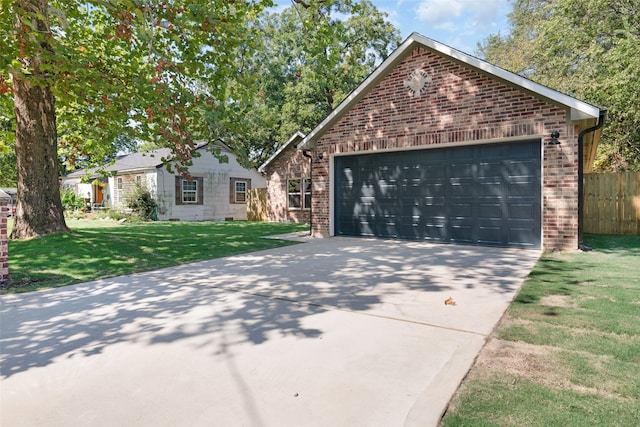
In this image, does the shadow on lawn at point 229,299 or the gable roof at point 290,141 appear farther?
the gable roof at point 290,141

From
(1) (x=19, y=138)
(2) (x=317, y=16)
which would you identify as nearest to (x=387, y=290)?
(2) (x=317, y=16)

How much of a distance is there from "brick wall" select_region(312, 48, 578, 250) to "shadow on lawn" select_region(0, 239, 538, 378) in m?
1.67

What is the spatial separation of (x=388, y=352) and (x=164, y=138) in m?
7.96

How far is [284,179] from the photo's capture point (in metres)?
20.7

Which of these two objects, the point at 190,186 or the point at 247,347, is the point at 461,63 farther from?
the point at 190,186

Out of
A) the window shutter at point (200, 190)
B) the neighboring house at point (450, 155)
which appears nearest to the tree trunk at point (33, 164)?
the neighboring house at point (450, 155)

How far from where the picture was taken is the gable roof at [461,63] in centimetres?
799

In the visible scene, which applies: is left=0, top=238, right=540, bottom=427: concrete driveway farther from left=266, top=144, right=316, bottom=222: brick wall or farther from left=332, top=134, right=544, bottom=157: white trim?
left=266, top=144, right=316, bottom=222: brick wall

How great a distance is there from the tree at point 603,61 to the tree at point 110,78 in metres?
13.1

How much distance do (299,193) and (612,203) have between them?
13111 millimetres

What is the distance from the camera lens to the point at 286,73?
1131 inches

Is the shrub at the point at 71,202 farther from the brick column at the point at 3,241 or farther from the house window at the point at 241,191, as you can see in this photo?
the brick column at the point at 3,241

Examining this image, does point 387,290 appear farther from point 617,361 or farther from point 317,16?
point 317,16

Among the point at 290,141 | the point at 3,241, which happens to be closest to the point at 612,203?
the point at 290,141
